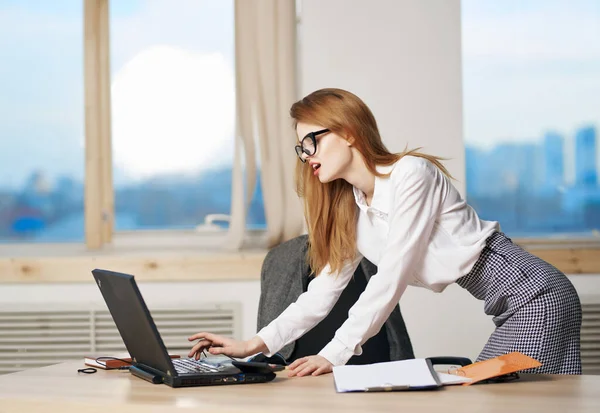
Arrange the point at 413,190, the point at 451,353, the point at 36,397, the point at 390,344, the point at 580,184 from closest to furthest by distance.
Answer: the point at 36,397 → the point at 413,190 → the point at 390,344 → the point at 451,353 → the point at 580,184

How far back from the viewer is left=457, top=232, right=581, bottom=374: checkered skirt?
71.4 inches

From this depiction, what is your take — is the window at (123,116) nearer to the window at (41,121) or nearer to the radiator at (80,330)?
the window at (41,121)

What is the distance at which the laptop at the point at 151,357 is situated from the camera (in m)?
1.50

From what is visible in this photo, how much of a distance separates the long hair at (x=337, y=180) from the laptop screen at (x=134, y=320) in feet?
1.90

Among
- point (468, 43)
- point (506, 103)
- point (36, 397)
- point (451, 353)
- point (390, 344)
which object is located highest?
point (468, 43)

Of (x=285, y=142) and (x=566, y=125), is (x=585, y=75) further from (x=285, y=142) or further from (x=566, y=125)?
(x=285, y=142)

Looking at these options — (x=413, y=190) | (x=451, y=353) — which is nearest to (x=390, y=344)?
(x=451, y=353)

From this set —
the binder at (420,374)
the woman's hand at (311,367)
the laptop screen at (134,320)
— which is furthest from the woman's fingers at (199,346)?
the binder at (420,374)

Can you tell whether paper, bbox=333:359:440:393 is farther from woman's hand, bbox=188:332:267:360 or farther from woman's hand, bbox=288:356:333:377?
woman's hand, bbox=188:332:267:360

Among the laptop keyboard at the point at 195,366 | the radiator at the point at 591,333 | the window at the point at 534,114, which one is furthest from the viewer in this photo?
the window at the point at 534,114

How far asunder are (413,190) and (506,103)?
199 centimetres

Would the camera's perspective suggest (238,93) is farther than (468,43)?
No

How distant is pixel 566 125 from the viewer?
3.60m

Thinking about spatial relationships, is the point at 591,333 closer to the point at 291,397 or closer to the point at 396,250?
the point at 396,250
